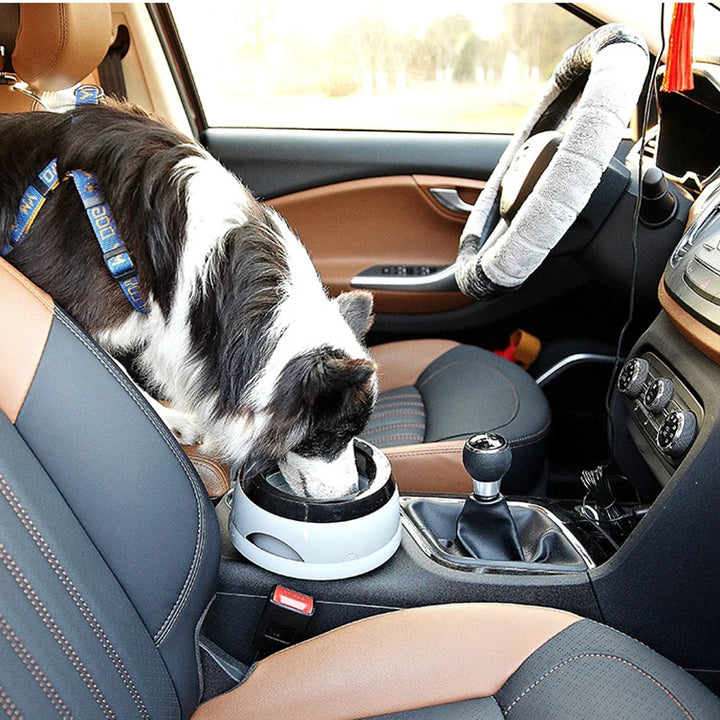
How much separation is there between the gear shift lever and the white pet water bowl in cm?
17

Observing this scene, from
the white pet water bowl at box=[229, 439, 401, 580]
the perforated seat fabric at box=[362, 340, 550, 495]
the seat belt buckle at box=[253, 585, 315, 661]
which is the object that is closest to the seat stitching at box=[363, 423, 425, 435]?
the perforated seat fabric at box=[362, 340, 550, 495]

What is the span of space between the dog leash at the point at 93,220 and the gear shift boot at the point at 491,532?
0.79 metres

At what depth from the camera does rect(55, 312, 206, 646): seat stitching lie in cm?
103

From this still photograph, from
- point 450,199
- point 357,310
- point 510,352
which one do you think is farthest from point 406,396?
point 450,199

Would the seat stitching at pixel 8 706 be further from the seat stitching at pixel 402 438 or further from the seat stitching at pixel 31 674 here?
the seat stitching at pixel 402 438

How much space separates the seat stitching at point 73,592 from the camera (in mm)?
868

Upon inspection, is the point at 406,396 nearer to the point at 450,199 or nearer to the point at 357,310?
the point at 357,310

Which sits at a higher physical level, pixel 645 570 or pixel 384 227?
pixel 645 570

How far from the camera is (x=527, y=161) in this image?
1.84 metres

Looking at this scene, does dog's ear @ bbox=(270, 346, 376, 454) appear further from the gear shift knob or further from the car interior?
the gear shift knob

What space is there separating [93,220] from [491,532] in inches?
37.9

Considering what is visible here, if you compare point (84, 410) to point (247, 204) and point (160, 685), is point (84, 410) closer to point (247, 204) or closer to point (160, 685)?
point (160, 685)

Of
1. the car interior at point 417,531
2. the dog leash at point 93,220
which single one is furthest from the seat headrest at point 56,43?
the dog leash at point 93,220

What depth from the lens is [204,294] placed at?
1578 mm
